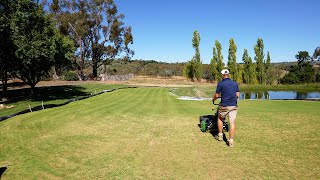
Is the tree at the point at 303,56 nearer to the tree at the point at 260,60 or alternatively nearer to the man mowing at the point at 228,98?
the tree at the point at 260,60

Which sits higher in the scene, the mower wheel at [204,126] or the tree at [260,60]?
the tree at [260,60]

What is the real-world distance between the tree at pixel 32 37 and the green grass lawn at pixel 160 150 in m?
13.9

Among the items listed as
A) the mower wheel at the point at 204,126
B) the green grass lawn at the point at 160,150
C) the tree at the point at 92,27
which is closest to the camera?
the green grass lawn at the point at 160,150

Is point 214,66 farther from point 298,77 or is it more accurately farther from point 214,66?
point 298,77

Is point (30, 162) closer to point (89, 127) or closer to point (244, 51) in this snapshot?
point (89, 127)

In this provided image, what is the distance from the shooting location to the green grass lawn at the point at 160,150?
22.7ft

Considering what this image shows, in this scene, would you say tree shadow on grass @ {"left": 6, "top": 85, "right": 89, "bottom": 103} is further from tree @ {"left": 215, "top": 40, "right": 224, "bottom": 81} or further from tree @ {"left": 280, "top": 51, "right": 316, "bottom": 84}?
tree @ {"left": 280, "top": 51, "right": 316, "bottom": 84}

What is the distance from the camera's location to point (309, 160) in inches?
Result: 288

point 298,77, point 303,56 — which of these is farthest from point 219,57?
point 303,56

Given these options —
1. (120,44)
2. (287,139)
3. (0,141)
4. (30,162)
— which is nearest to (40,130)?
(0,141)

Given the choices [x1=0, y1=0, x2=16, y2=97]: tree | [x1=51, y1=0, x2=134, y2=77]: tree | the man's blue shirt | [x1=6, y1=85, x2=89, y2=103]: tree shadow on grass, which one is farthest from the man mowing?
[x1=51, y1=0, x2=134, y2=77]: tree

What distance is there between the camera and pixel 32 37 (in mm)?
26859

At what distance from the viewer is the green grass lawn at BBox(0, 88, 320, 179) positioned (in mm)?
6910

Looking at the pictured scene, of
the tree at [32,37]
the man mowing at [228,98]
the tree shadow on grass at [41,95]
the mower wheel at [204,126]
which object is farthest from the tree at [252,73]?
the man mowing at [228,98]
